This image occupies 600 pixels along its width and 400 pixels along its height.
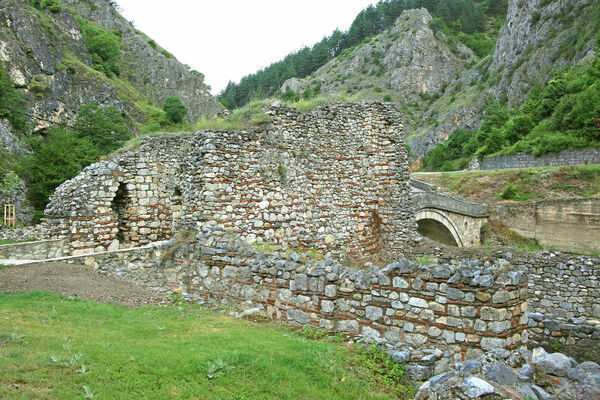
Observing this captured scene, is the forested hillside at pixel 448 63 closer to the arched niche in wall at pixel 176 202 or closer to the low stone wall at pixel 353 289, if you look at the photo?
the arched niche in wall at pixel 176 202

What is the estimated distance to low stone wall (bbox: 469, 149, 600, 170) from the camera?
24.1m

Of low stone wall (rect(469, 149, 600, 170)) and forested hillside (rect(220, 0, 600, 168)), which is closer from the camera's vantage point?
low stone wall (rect(469, 149, 600, 170))

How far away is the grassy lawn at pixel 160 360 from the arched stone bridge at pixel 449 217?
15.6 m

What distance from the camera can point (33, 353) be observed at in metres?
3.62

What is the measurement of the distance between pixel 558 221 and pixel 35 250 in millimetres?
24332

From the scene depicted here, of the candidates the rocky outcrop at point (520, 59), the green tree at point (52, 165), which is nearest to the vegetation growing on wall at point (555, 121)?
the rocky outcrop at point (520, 59)

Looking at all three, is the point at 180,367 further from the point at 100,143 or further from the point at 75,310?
the point at 100,143

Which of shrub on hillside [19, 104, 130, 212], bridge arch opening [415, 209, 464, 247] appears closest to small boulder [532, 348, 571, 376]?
bridge arch opening [415, 209, 464, 247]

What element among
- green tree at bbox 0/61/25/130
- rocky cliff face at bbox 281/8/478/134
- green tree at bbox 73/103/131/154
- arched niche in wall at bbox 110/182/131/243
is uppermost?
rocky cliff face at bbox 281/8/478/134

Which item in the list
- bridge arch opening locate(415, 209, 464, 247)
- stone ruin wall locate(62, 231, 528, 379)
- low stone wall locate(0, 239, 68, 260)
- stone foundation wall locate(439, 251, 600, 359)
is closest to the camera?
stone ruin wall locate(62, 231, 528, 379)

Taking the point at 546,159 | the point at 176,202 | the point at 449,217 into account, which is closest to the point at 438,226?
the point at 449,217

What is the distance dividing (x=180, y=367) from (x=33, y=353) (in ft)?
4.58

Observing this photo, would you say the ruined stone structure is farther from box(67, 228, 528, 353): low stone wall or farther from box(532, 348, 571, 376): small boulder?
box(532, 348, 571, 376): small boulder

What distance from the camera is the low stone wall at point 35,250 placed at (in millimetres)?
9523
